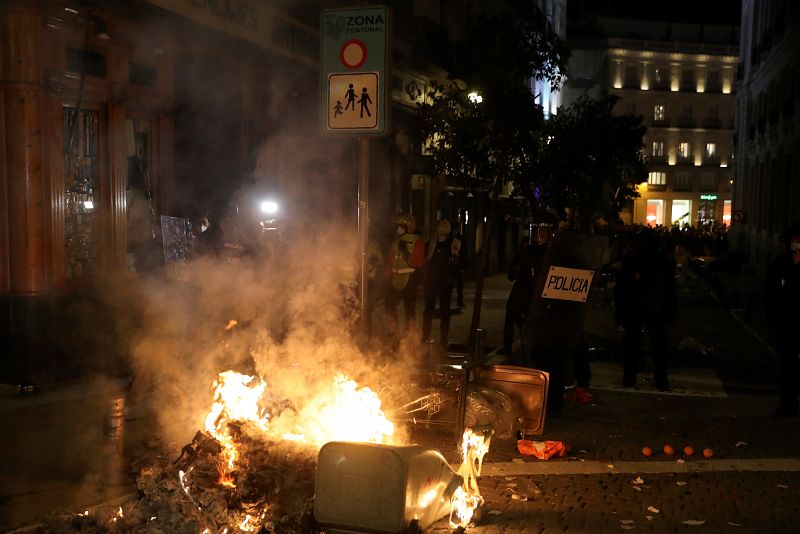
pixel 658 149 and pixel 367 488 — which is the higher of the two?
pixel 658 149

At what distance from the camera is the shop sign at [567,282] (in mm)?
7176

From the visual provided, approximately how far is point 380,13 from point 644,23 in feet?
232

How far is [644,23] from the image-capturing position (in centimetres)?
7088

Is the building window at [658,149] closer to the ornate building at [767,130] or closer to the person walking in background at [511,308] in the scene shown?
the ornate building at [767,130]

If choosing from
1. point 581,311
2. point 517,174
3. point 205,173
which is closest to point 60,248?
point 205,173

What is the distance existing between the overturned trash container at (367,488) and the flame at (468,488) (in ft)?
1.96

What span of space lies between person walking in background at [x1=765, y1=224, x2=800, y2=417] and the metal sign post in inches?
149

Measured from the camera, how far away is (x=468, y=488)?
15.9ft

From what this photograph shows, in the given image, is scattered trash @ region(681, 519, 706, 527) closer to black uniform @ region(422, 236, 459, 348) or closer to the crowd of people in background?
the crowd of people in background

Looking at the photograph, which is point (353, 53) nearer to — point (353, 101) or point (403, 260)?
point (353, 101)

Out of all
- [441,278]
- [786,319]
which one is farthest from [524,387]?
[441,278]

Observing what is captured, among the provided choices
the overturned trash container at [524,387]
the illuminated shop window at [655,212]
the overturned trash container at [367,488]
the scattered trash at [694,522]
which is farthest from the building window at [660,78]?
the overturned trash container at [367,488]

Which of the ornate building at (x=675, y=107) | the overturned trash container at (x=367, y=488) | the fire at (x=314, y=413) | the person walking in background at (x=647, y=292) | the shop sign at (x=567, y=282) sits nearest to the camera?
the overturned trash container at (x=367, y=488)

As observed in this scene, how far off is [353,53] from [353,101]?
0.33 m
